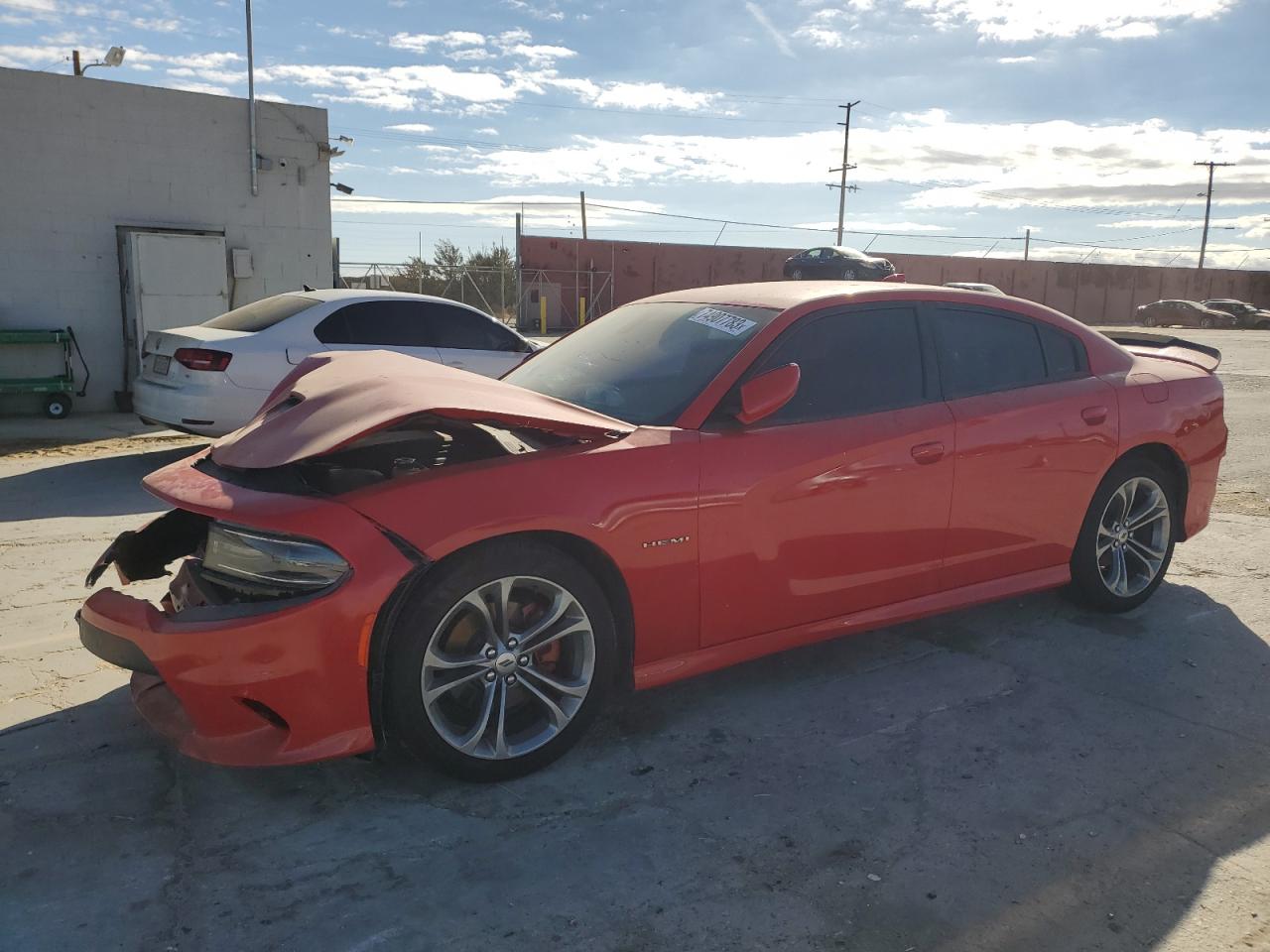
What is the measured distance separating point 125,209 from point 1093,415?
1145 centimetres

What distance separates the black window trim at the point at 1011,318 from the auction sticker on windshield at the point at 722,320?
0.81 meters

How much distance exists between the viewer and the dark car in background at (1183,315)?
40094 mm

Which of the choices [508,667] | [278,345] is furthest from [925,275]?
[508,667]

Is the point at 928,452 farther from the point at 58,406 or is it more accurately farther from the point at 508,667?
the point at 58,406

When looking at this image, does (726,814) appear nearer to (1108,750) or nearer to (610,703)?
(610,703)

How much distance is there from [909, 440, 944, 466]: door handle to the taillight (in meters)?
5.62

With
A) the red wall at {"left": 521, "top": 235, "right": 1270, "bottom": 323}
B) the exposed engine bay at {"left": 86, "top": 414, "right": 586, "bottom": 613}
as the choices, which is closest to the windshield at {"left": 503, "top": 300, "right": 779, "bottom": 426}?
the exposed engine bay at {"left": 86, "top": 414, "right": 586, "bottom": 613}

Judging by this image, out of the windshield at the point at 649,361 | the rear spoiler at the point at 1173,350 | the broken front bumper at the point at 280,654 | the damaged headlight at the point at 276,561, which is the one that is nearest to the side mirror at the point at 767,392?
the windshield at the point at 649,361

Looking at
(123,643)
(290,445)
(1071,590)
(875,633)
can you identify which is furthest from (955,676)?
(123,643)

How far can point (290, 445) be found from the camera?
9.66ft

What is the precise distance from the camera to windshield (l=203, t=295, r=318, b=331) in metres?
7.79

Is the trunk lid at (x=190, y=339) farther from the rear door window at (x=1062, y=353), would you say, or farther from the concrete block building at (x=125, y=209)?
the rear door window at (x=1062, y=353)

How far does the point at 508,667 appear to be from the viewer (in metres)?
2.96

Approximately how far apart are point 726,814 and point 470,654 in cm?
90
